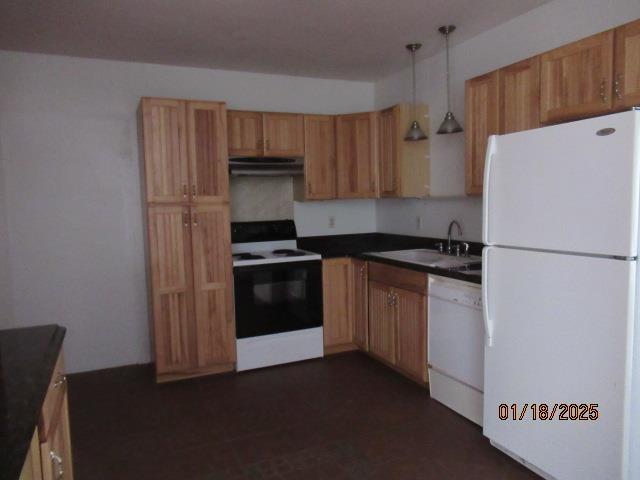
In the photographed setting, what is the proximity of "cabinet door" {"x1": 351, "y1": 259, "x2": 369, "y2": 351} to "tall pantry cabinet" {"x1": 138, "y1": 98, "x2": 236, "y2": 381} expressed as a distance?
42.7 inches

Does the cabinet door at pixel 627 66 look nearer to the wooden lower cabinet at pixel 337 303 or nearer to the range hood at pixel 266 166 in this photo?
the wooden lower cabinet at pixel 337 303

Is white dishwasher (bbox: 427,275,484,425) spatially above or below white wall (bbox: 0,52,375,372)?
below

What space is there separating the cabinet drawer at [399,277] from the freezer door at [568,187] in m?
0.82

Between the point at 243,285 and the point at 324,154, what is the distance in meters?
1.42

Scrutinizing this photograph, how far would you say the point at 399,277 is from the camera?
11.0 ft

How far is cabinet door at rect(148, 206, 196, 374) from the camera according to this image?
3395mm

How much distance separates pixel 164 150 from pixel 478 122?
2235mm

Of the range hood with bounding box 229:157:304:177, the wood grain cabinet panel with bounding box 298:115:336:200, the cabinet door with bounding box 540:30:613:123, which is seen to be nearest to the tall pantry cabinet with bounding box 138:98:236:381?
the range hood with bounding box 229:157:304:177

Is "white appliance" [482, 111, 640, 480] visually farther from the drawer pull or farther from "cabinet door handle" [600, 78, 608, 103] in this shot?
the drawer pull

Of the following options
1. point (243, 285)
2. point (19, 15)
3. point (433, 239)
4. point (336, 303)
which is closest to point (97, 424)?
point (243, 285)

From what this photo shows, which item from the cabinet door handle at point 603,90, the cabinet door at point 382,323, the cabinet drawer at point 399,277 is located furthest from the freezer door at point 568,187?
the cabinet door at point 382,323

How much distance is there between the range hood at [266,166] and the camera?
149 inches

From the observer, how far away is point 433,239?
3918mm

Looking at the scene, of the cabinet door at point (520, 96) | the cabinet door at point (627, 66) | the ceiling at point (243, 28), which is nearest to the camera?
the cabinet door at point (627, 66)
